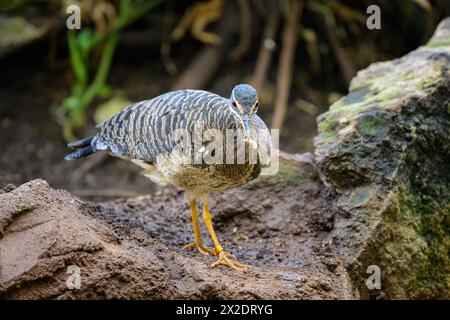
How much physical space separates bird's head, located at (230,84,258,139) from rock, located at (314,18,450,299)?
776 millimetres

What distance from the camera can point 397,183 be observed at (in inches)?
167

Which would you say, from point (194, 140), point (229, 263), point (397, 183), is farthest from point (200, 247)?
point (397, 183)

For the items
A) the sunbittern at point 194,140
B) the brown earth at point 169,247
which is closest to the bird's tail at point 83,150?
the sunbittern at point 194,140

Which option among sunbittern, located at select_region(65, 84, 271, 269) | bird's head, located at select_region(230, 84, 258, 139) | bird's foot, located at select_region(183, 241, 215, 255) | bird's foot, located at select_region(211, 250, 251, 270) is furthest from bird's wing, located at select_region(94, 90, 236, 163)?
bird's foot, located at select_region(211, 250, 251, 270)

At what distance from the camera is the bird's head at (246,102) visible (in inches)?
150

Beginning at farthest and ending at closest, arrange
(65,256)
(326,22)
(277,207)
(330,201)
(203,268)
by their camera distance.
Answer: (326,22) → (277,207) → (330,201) → (203,268) → (65,256)

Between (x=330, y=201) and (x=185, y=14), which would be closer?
(x=330, y=201)

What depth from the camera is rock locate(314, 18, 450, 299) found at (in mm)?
4211

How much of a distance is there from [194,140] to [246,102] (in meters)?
0.47

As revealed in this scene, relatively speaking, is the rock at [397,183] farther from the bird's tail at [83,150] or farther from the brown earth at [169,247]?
the bird's tail at [83,150]

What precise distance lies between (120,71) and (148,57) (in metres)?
0.41

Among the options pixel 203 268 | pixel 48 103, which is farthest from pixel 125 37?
pixel 203 268

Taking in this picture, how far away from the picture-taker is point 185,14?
8906mm
